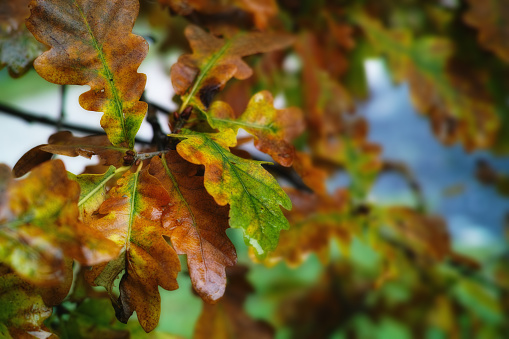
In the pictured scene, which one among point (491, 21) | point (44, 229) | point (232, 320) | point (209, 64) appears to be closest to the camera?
point (44, 229)

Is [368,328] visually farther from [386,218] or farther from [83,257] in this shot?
[83,257]

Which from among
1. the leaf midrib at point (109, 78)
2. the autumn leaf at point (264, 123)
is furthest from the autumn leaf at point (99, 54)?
the autumn leaf at point (264, 123)

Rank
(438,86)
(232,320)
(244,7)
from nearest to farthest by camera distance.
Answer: (244,7) → (232,320) → (438,86)

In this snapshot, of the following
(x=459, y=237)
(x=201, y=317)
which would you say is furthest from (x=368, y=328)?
(x=201, y=317)

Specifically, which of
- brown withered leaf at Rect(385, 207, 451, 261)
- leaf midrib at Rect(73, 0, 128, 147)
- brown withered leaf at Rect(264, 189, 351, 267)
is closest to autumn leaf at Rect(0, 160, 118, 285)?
leaf midrib at Rect(73, 0, 128, 147)

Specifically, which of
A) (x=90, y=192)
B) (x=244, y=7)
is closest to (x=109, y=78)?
(x=90, y=192)

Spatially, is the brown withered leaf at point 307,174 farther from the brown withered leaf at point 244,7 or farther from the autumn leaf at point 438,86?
the autumn leaf at point 438,86

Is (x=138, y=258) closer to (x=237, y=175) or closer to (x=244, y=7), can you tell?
(x=237, y=175)
